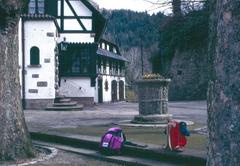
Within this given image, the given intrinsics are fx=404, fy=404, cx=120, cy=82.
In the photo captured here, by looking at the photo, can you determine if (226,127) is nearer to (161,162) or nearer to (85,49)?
(161,162)

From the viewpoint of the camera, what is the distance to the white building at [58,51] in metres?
24.2

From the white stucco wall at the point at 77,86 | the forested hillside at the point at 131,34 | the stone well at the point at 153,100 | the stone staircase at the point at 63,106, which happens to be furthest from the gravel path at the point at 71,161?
the forested hillside at the point at 131,34

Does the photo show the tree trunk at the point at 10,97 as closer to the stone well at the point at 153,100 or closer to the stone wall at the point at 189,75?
the stone well at the point at 153,100

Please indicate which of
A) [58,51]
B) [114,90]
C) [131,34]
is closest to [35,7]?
[58,51]

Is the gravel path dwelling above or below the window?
below

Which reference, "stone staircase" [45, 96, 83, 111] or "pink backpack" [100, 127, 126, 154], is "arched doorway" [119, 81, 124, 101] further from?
"pink backpack" [100, 127, 126, 154]

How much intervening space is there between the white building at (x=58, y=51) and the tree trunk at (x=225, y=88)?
21717mm

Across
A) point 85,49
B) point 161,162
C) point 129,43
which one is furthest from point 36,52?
point 129,43

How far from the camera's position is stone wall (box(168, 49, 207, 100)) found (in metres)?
34.6

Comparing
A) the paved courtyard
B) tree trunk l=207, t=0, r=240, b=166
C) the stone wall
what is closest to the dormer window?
the paved courtyard

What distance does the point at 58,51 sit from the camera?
27.6m

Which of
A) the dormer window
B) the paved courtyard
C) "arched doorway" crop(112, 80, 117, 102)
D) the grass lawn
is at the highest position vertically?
the dormer window

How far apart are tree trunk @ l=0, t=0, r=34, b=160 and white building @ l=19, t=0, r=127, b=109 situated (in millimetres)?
16205

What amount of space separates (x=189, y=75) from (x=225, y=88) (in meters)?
32.6
